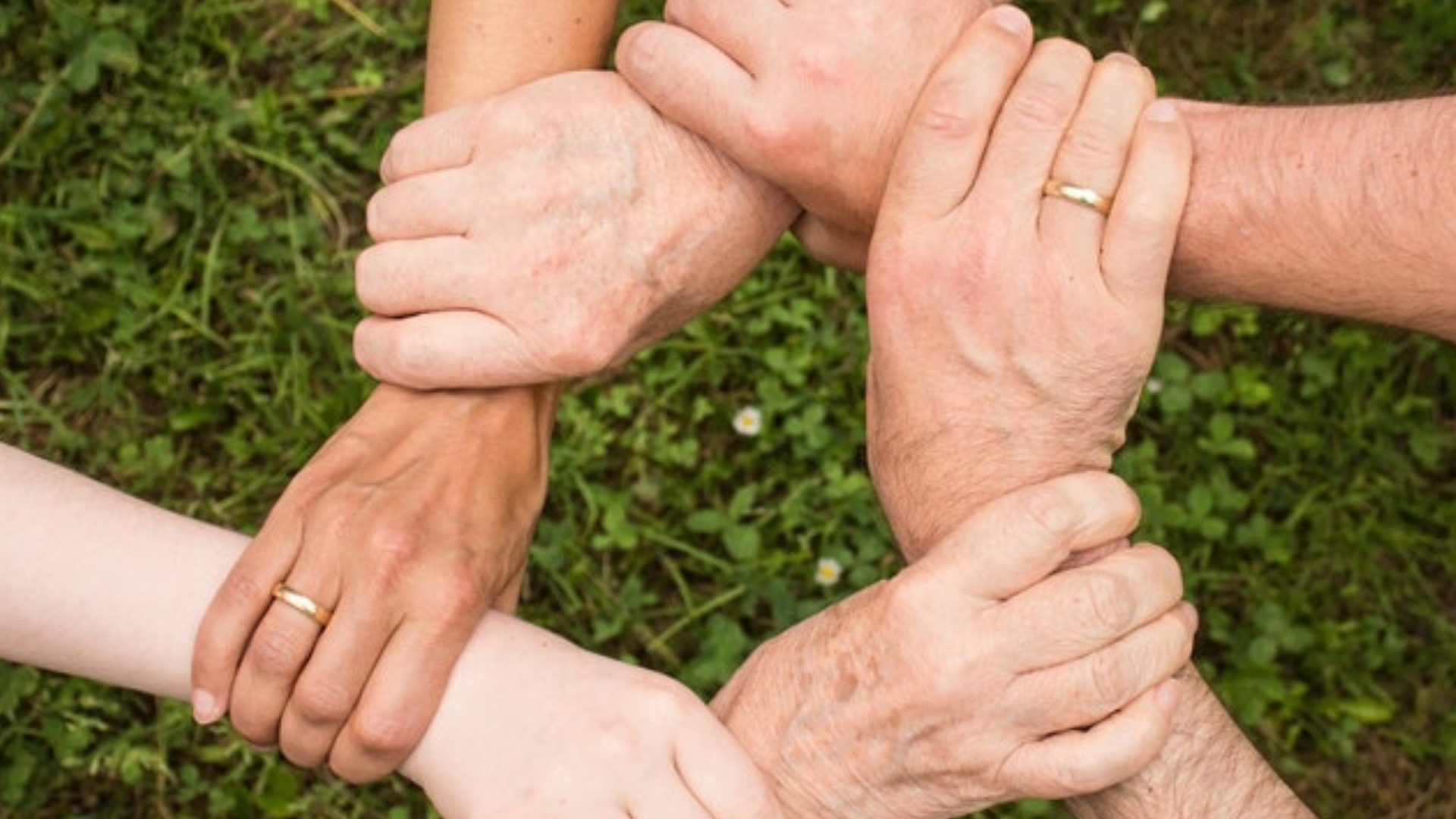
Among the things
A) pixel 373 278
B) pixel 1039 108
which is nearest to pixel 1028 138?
pixel 1039 108

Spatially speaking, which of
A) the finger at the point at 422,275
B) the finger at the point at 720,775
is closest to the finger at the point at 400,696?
the finger at the point at 720,775

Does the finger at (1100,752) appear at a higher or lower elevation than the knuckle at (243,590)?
lower

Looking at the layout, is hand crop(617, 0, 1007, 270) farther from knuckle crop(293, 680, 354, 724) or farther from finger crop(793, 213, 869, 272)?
knuckle crop(293, 680, 354, 724)

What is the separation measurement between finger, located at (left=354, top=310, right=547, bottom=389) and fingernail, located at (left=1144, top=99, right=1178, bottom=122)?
0.94 metres

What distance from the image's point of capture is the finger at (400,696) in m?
2.16

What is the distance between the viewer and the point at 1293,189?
213 centimetres

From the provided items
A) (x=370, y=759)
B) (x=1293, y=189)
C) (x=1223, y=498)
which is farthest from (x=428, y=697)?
(x=1223, y=498)

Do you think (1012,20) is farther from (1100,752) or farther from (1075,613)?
(1100,752)

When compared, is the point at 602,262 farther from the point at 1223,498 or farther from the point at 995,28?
the point at 1223,498

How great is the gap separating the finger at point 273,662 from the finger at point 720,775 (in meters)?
0.54

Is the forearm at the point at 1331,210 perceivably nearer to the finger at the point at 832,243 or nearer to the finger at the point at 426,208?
the finger at the point at 832,243

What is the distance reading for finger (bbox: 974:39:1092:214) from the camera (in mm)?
2162

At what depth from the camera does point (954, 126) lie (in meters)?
2.17

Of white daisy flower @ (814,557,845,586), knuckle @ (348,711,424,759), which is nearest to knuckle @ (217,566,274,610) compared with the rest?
knuckle @ (348,711,424,759)
